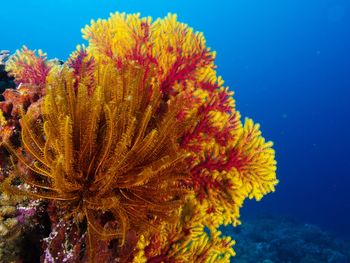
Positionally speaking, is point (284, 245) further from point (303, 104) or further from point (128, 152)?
point (303, 104)

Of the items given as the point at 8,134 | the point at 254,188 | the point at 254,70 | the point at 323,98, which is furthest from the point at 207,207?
the point at 254,70

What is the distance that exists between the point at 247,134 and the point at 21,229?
2.36m

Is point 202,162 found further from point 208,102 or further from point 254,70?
point 254,70

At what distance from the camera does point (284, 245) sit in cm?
2033

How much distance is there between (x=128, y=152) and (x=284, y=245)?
20.8 meters

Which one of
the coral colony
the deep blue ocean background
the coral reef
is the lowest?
the coral colony

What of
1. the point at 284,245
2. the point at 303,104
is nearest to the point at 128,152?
the point at 284,245

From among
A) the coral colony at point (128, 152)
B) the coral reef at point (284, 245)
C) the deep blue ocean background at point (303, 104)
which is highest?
the deep blue ocean background at point (303, 104)

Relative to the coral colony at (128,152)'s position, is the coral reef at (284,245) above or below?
above

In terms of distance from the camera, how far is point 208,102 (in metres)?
3.47

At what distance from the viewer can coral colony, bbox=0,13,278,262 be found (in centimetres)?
231

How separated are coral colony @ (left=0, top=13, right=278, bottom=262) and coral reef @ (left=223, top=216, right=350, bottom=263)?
1621 cm

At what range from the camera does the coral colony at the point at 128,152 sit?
7.59 ft

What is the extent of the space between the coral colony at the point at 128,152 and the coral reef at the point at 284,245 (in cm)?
1621
